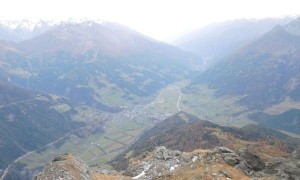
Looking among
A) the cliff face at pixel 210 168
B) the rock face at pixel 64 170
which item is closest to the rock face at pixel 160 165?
the cliff face at pixel 210 168

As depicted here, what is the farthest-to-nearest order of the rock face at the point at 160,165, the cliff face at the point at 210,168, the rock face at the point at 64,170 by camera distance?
the rock face at the point at 160,165 < the rock face at the point at 64,170 < the cliff face at the point at 210,168

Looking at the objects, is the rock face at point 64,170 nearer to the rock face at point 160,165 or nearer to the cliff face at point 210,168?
the cliff face at point 210,168

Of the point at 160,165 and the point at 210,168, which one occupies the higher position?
the point at 210,168

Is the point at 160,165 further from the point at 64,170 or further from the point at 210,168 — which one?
the point at 64,170

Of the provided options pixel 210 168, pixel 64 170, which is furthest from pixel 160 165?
pixel 64 170

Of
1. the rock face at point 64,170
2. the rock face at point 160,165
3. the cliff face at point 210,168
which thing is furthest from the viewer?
the rock face at point 160,165

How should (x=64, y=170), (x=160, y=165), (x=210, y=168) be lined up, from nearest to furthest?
(x=210, y=168) → (x=64, y=170) → (x=160, y=165)

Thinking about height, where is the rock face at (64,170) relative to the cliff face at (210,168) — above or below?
below

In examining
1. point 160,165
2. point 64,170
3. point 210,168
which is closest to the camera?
point 210,168
